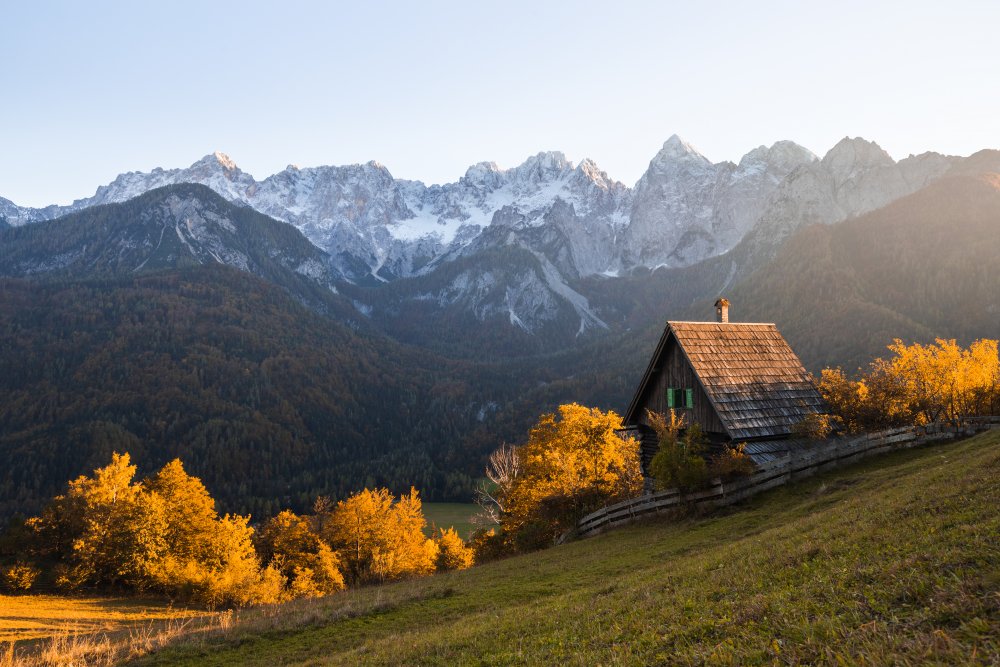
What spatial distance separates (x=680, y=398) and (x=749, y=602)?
2443 cm

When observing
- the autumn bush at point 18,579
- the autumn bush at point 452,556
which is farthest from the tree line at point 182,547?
the autumn bush at point 452,556

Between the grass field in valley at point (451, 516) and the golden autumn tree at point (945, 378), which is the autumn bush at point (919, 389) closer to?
the golden autumn tree at point (945, 378)

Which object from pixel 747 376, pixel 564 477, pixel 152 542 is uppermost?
pixel 747 376

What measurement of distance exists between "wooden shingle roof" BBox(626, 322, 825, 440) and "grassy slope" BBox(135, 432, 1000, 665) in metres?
7.64

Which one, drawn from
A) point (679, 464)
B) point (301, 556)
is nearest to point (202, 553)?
point (301, 556)

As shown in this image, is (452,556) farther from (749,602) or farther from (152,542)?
(749,602)

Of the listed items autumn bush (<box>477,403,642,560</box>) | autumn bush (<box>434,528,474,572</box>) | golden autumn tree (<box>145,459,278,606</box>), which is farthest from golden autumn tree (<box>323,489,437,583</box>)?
autumn bush (<box>477,403,642,560</box>)

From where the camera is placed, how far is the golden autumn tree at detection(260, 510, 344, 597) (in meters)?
47.4

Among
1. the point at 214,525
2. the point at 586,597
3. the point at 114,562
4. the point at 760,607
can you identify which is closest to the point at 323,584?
the point at 214,525

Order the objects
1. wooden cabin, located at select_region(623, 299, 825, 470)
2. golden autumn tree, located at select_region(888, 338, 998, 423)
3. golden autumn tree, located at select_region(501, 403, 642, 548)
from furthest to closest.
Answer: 1. golden autumn tree, located at select_region(501, 403, 642, 548)
2. golden autumn tree, located at select_region(888, 338, 998, 423)
3. wooden cabin, located at select_region(623, 299, 825, 470)

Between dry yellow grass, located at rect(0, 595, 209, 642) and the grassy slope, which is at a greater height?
the grassy slope

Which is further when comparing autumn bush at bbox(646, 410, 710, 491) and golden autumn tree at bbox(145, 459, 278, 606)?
golden autumn tree at bbox(145, 459, 278, 606)

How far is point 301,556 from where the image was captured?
53.1m

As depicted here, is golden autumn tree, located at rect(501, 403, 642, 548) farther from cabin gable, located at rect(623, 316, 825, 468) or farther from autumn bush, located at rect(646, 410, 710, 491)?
autumn bush, located at rect(646, 410, 710, 491)
